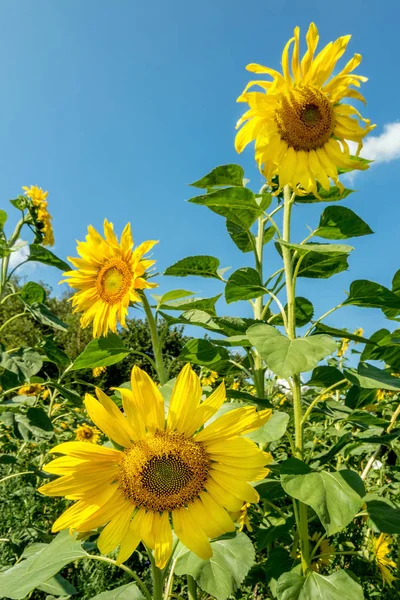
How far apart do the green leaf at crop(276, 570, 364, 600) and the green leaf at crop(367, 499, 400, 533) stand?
0.54 feet

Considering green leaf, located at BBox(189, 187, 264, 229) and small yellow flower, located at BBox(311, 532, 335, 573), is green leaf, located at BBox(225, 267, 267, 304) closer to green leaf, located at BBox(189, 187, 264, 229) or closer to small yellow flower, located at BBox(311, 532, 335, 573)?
green leaf, located at BBox(189, 187, 264, 229)

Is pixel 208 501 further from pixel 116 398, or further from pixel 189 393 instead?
pixel 116 398

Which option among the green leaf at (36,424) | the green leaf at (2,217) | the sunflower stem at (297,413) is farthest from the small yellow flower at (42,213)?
the sunflower stem at (297,413)

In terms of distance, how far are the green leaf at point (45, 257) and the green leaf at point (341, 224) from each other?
5.20 ft

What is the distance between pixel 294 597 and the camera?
132 cm

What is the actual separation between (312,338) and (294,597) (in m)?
0.65

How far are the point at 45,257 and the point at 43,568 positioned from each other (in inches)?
72.7

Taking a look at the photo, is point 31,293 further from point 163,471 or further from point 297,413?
point 163,471

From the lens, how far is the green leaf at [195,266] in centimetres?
181

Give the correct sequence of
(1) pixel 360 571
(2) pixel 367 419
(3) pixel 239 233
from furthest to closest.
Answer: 1. (1) pixel 360 571
2. (3) pixel 239 233
3. (2) pixel 367 419

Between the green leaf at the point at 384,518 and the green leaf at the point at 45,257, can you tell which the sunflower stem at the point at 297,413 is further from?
the green leaf at the point at 45,257

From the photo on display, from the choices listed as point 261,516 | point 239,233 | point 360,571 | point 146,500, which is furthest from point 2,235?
point 360,571

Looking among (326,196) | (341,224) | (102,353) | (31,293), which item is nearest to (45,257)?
(31,293)

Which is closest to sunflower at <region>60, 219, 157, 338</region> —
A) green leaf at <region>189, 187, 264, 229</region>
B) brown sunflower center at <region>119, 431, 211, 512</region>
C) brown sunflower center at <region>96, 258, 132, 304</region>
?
brown sunflower center at <region>96, 258, 132, 304</region>
